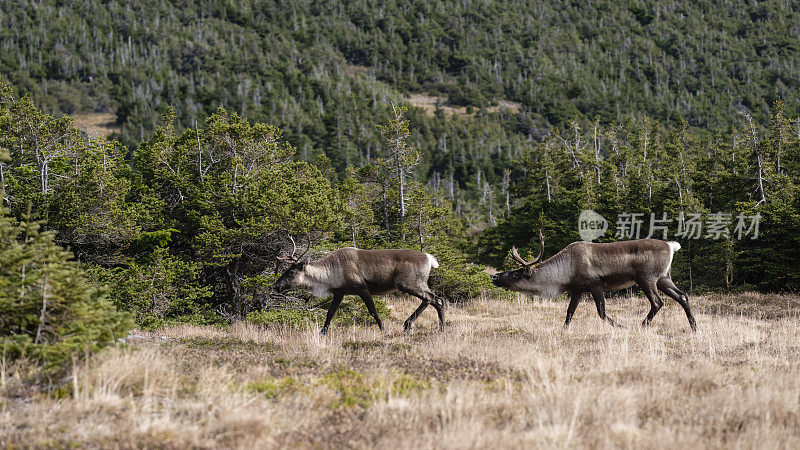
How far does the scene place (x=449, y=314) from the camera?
1650 cm

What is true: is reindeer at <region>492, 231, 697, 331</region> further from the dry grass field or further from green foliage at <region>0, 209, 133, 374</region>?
green foliage at <region>0, 209, 133, 374</region>

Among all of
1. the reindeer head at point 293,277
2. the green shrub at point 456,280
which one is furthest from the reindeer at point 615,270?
the green shrub at point 456,280

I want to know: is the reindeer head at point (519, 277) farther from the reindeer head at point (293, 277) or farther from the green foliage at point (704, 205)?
the green foliage at point (704, 205)

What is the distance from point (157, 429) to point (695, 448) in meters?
4.94

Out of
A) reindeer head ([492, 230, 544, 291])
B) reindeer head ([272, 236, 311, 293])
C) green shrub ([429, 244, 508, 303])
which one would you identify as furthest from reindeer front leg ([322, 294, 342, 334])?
green shrub ([429, 244, 508, 303])

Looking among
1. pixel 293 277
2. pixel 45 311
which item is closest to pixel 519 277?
pixel 293 277

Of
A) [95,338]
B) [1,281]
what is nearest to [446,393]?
[95,338]

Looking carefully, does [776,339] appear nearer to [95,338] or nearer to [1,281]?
[95,338]

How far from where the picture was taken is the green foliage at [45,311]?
5.98 meters

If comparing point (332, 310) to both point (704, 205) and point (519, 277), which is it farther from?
point (704, 205)

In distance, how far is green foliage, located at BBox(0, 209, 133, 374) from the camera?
598cm

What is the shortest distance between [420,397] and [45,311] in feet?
15.0

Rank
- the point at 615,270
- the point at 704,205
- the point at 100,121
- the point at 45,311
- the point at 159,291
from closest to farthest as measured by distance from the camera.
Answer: the point at 45,311 → the point at 615,270 → the point at 159,291 → the point at 704,205 → the point at 100,121

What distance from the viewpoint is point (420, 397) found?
629 centimetres
